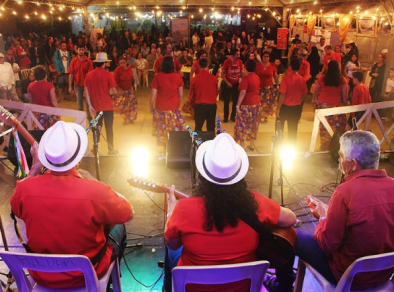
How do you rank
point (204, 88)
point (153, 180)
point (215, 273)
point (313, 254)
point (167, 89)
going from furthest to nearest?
1. point (204, 88)
2. point (167, 89)
3. point (153, 180)
4. point (313, 254)
5. point (215, 273)

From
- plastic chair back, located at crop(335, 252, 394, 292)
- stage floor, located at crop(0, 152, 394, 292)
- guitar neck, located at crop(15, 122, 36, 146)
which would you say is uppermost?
guitar neck, located at crop(15, 122, 36, 146)

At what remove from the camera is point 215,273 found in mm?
1902

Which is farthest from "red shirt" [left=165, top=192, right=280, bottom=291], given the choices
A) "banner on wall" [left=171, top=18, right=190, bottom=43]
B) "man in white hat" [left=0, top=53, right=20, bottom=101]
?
"banner on wall" [left=171, top=18, right=190, bottom=43]

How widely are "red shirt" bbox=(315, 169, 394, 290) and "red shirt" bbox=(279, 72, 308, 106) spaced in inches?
144

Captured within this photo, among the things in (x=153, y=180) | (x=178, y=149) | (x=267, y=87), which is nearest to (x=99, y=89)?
(x=178, y=149)

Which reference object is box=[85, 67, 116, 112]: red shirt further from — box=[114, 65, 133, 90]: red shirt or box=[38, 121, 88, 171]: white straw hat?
box=[38, 121, 88, 171]: white straw hat

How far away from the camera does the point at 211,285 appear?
2064mm

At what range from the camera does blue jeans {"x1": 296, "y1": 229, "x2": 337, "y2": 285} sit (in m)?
2.46

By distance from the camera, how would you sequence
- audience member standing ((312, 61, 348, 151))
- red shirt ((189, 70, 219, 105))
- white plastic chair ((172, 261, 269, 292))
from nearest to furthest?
white plastic chair ((172, 261, 269, 292)) → audience member standing ((312, 61, 348, 151)) → red shirt ((189, 70, 219, 105))

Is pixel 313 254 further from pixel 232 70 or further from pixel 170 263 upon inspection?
pixel 232 70

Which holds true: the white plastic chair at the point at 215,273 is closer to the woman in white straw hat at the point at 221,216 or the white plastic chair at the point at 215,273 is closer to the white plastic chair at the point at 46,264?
the woman in white straw hat at the point at 221,216

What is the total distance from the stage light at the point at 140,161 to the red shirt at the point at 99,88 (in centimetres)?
85

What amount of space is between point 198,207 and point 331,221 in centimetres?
82

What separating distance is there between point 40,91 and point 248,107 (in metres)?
3.24
